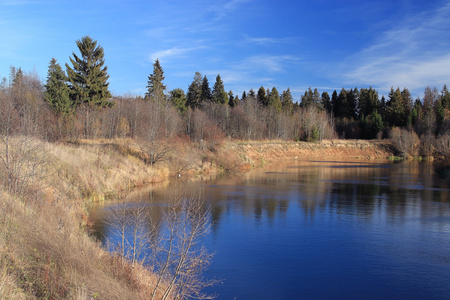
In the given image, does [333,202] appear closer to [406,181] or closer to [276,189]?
[276,189]

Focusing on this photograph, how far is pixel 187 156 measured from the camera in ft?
126

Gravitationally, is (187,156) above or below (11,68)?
below

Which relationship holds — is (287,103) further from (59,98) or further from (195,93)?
(59,98)

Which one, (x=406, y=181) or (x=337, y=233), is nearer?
(x=337, y=233)

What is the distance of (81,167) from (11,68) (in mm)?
85573

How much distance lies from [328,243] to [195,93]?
215 ft

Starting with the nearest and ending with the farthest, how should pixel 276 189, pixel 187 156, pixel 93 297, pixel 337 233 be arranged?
pixel 93 297 → pixel 337 233 → pixel 276 189 → pixel 187 156

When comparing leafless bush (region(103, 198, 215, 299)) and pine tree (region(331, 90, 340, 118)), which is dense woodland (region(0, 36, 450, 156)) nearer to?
pine tree (region(331, 90, 340, 118))

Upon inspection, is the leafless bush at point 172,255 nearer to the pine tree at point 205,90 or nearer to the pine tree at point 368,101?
the pine tree at point 205,90

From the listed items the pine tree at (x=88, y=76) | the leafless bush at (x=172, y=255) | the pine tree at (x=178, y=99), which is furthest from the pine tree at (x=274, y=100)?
the leafless bush at (x=172, y=255)

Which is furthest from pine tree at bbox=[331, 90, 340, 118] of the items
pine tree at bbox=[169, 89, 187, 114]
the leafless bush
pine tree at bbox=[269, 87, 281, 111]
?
the leafless bush

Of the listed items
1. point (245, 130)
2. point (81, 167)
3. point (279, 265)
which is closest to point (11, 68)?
point (245, 130)

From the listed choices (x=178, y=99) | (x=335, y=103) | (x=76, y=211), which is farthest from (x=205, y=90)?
(x=76, y=211)

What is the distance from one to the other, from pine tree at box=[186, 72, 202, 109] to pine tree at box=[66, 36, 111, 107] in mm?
31121
